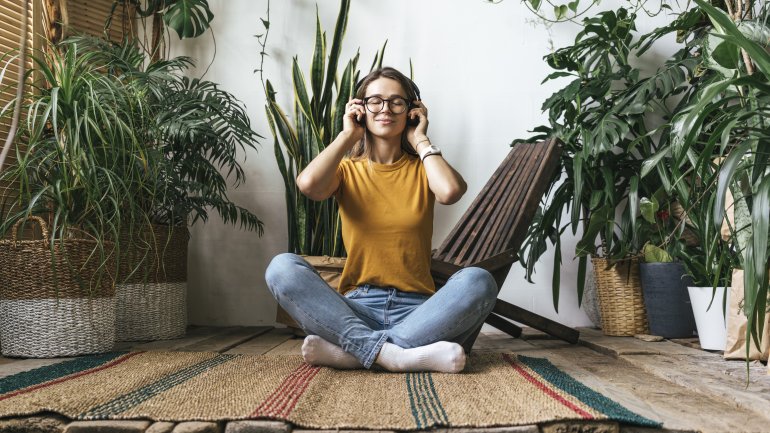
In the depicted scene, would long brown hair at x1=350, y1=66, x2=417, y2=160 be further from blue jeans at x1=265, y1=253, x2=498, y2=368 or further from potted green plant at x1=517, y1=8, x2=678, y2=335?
potted green plant at x1=517, y1=8, x2=678, y2=335

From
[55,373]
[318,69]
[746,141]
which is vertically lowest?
[55,373]

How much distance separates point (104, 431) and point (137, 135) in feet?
4.43

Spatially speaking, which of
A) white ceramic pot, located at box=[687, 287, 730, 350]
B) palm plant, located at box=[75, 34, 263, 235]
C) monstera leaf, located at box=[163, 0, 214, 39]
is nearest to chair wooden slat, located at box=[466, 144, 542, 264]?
white ceramic pot, located at box=[687, 287, 730, 350]

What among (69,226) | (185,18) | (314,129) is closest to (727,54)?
(314,129)

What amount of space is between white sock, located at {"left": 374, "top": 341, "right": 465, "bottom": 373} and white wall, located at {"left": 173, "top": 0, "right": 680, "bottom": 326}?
1451 mm

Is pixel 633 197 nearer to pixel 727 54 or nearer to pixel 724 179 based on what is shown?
pixel 727 54

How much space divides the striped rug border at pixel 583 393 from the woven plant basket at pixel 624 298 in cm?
79

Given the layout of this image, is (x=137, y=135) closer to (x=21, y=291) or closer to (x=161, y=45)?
(x=21, y=291)

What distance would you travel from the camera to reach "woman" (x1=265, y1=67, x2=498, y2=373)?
176 cm

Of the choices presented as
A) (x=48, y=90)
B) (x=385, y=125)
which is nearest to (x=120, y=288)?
(x=48, y=90)

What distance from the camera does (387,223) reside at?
193cm

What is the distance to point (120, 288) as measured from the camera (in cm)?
249

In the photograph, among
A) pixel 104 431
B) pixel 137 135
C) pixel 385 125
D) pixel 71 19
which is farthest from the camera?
pixel 71 19

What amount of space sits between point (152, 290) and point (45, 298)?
51 centimetres
